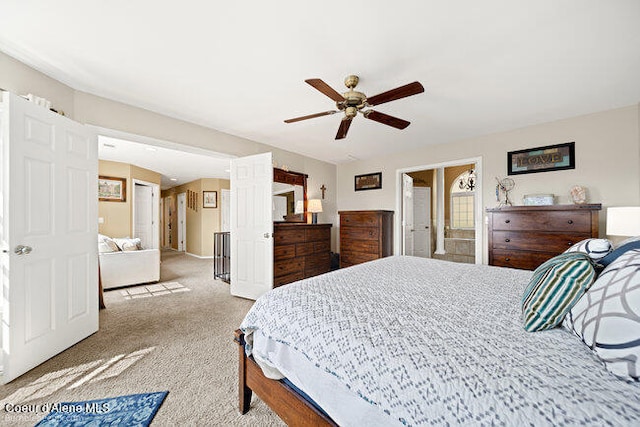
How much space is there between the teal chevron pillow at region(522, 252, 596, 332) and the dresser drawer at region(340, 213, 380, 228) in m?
3.21

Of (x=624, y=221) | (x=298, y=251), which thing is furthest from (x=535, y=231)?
(x=298, y=251)

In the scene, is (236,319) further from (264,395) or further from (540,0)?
(540,0)

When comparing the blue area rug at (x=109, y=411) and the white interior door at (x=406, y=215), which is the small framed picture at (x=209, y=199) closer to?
the white interior door at (x=406, y=215)

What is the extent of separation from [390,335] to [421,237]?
545 centimetres

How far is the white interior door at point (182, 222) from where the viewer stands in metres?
8.20

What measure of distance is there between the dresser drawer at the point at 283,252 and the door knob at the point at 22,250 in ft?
7.44

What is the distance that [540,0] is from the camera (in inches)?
55.7

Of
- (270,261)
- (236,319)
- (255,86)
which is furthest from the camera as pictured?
(270,261)

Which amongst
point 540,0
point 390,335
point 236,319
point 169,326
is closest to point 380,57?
point 540,0

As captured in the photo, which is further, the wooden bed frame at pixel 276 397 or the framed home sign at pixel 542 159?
the framed home sign at pixel 542 159

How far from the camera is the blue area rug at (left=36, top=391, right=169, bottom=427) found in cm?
134

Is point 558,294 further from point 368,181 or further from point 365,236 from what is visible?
point 368,181

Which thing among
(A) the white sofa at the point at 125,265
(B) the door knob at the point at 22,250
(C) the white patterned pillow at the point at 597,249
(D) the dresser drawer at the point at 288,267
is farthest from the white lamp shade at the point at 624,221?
(A) the white sofa at the point at 125,265

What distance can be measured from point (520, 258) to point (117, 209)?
726cm
